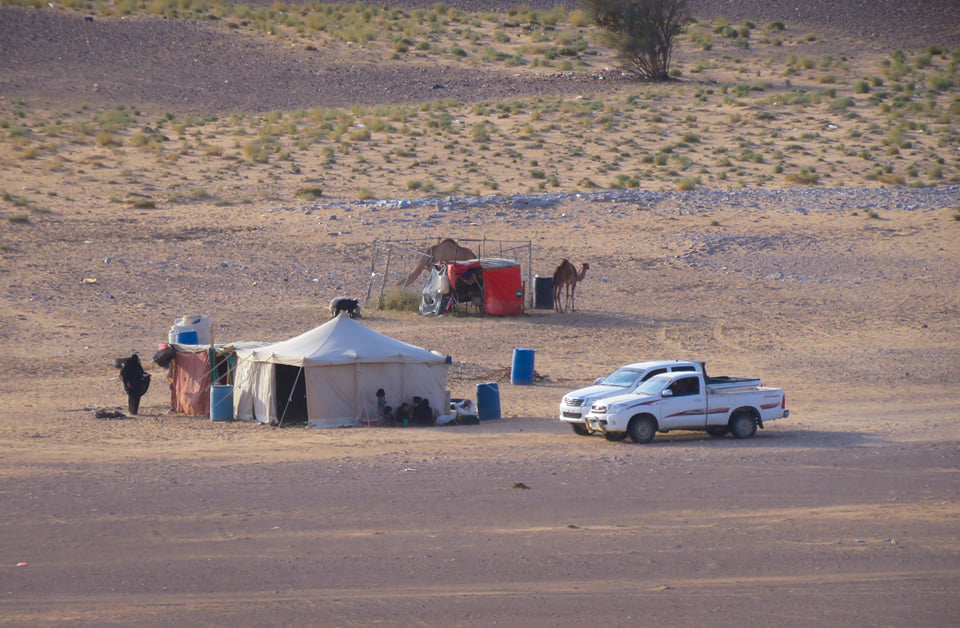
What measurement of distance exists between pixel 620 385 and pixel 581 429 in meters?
0.95

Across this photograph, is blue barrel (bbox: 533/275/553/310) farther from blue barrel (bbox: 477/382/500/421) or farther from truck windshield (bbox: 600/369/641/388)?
truck windshield (bbox: 600/369/641/388)

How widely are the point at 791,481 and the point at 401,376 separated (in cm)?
736

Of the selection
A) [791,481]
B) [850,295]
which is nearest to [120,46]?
[850,295]

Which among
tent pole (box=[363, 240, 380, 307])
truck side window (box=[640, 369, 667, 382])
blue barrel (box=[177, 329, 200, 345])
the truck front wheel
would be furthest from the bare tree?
the truck front wheel

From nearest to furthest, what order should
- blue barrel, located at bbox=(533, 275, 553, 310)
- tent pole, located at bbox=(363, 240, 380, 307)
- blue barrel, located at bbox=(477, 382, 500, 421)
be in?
blue barrel, located at bbox=(477, 382, 500, 421) → blue barrel, located at bbox=(533, 275, 553, 310) → tent pole, located at bbox=(363, 240, 380, 307)

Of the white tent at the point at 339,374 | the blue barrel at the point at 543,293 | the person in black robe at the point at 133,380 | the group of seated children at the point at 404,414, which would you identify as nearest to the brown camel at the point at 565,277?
the blue barrel at the point at 543,293

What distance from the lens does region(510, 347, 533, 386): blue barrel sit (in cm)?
2364

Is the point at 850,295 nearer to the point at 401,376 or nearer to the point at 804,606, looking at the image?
the point at 401,376

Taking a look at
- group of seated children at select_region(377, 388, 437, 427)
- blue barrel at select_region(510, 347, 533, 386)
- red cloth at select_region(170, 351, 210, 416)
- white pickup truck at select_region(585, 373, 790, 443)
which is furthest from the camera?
blue barrel at select_region(510, 347, 533, 386)

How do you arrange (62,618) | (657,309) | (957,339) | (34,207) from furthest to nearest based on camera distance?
(34,207), (657,309), (957,339), (62,618)

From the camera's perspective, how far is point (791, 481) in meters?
14.7

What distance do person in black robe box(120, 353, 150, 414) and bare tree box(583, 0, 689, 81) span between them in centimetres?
4891

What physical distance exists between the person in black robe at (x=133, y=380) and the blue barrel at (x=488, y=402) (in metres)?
6.06

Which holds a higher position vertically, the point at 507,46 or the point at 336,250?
the point at 507,46
